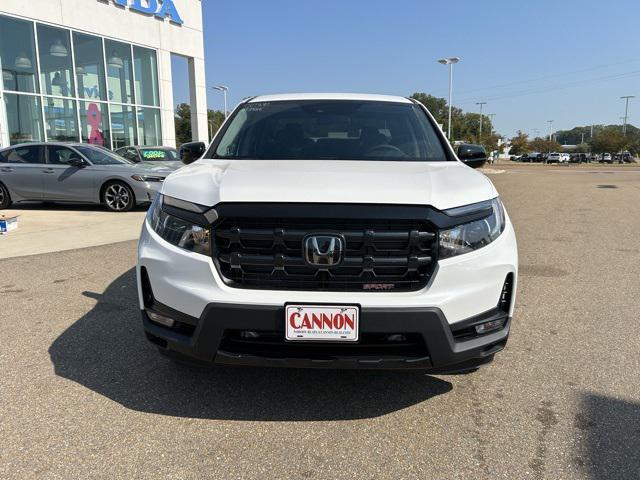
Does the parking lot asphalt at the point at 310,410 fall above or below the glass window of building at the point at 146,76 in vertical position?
below

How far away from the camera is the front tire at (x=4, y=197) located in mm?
10977

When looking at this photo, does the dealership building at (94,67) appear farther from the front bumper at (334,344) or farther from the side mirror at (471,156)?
the front bumper at (334,344)

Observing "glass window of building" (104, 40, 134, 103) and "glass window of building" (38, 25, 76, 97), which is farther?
"glass window of building" (104, 40, 134, 103)

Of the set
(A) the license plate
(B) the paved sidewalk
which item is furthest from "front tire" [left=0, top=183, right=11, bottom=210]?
(A) the license plate

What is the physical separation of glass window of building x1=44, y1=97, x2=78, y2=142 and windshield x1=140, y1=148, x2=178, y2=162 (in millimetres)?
6107

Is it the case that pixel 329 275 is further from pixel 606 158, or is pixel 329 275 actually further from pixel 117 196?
pixel 606 158

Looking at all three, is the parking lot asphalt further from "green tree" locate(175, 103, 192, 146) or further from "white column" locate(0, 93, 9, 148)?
"green tree" locate(175, 103, 192, 146)

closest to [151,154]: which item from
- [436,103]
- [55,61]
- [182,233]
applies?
[55,61]

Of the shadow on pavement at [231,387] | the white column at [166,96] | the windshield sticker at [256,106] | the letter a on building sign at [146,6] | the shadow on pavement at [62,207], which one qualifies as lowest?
the shadow on pavement at [231,387]

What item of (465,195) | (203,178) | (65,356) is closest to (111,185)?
(65,356)

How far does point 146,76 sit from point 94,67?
9.14ft

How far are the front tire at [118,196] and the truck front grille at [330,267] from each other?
8.97 m

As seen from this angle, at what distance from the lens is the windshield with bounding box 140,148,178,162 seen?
46.1ft

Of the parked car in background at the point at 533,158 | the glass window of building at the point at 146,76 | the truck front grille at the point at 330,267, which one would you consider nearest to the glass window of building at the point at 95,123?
the glass window of building at the point at 146,76
